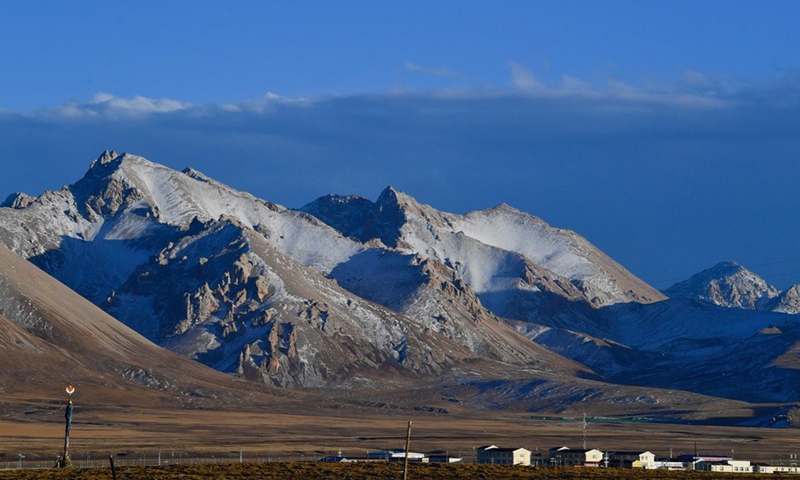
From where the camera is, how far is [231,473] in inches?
5615

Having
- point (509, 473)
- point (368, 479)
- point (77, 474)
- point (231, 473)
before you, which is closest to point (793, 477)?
point (509, 473)

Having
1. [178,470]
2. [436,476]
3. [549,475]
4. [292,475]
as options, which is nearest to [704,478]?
[549,475]

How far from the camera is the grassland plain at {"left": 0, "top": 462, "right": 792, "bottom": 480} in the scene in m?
138

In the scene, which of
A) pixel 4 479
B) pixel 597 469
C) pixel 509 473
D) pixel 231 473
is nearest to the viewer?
pixel 4 479

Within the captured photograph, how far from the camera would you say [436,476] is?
145m

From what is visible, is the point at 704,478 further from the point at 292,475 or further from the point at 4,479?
the point at 4,479

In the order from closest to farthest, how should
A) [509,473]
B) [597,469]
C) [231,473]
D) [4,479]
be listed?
[4,479] < [231,473] < [509,473] < [597,469]

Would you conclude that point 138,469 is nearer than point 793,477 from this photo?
Yes

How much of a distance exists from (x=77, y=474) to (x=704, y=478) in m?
63.0

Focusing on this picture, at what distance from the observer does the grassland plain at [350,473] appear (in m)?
138

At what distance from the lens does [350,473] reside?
146m

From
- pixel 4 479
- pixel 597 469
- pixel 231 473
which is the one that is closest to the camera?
pixel 4 479

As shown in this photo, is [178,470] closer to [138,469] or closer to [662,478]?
[138,469]

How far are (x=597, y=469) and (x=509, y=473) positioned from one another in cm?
1641
